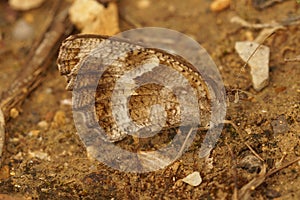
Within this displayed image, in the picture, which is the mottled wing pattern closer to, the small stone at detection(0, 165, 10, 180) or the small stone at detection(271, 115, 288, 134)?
the small stone at detection(271, 115, 288, 134)

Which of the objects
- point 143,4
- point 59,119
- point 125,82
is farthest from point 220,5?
point 59,119

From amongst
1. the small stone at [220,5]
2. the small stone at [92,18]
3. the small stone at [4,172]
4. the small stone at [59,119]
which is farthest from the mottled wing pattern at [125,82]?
the small stone at [220,5]

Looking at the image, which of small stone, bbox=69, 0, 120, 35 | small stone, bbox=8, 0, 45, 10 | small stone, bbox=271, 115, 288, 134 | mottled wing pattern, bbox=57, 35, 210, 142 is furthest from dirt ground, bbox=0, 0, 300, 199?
small stone, bbox=8, 0, 45, 10

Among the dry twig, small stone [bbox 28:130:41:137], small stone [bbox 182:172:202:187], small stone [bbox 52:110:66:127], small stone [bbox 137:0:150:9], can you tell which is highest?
small stone [bbox 137:0:150:9]

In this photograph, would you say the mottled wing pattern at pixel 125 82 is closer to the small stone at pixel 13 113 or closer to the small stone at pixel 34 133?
the small stone at pixel 34 133

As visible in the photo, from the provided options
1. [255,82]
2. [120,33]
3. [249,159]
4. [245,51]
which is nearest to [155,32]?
[120,33]

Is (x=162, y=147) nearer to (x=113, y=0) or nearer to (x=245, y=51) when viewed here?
(x=245, y=51)
